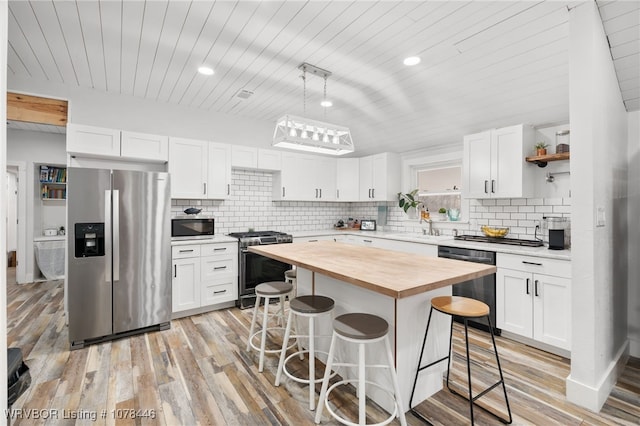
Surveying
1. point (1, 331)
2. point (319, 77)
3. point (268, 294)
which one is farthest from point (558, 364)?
point (1, 331)

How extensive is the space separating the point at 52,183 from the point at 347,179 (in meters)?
5.40

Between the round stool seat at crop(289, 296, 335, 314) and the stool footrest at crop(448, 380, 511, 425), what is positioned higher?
the round stool seat at crop(289, 296, 335, 314)

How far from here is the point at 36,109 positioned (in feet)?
11.0

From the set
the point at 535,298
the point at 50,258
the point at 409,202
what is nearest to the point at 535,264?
the point at 535,298

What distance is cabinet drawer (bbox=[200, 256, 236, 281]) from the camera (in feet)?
12.5

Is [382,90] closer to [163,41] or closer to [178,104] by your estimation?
[163,41]

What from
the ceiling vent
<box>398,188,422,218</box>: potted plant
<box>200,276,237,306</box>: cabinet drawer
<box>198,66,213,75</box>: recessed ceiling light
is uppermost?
<box>198,66,213,75</box>: recessed ceiling light

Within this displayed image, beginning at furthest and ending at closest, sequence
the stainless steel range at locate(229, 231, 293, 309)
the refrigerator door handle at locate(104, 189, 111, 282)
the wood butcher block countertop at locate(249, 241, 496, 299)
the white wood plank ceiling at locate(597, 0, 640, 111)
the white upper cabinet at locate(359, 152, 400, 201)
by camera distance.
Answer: the white upper cabinet at locate(359, 152, 400, 201) → the stainless steel range at locate(229, 231, 293, 309) → the refrigerator door handle at locate(104, 189, 111, 282) → the white wood plank ceiling at locate(597, 0, 640, 111) → the wood butcher block countertop at locate(249, 241, 496, 299)

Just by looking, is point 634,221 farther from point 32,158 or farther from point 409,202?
point 32,158

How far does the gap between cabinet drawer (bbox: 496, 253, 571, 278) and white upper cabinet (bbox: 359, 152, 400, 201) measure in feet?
7.14

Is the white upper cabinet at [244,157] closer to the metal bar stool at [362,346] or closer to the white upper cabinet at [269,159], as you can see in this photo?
the white upper cabinet at [269,159]

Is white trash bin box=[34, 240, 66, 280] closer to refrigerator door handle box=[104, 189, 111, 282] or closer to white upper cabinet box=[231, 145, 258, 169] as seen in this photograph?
refrigerator door handle box=[104, 189, 111, 282]

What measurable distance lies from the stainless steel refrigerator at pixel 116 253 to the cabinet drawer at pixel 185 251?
23 centimetres

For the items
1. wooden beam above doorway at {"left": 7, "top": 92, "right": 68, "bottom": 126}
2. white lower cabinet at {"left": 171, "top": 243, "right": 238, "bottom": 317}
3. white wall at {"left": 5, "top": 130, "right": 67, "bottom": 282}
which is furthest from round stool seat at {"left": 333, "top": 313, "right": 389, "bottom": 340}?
white wall at {"left": 5, "top": 130, "right": 67, "bottom": 282}
